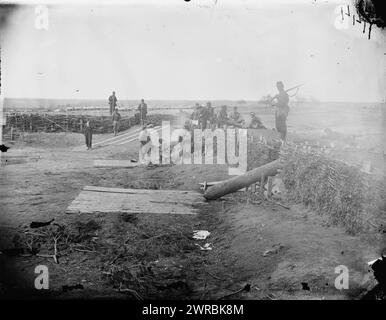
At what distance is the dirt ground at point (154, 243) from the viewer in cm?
527

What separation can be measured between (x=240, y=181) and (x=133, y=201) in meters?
2.20

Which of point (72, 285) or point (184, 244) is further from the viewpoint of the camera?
point (184, 244)

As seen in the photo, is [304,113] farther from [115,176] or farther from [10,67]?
[10,67]

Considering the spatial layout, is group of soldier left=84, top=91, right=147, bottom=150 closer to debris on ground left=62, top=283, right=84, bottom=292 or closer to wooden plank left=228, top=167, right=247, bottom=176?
wooden plank left=228, top=167, right=247, bottom=176

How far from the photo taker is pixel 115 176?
22.4ft

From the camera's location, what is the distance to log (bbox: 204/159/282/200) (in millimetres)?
7375

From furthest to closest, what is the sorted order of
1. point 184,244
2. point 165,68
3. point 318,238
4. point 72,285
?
point 165,68 → point 184,244 → point 318,238 → point 72,285

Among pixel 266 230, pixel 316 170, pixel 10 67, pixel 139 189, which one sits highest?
pixel 10 67

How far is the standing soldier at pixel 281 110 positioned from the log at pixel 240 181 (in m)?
0.64

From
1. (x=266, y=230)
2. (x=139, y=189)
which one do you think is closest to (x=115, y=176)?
(x=139, y=189)

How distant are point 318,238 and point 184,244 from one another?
2.15 meters

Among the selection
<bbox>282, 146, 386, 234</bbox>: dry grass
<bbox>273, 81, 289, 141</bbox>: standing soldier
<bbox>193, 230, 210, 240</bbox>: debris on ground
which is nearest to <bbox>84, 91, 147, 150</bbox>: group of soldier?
<bbox>193, 230, 210, 240</bbox>: debris on ground

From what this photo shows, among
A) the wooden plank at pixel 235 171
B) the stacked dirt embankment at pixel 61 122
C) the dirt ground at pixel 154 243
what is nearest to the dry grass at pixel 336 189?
the dirt ground at pixel 154 243

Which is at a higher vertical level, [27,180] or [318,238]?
[27,180]
